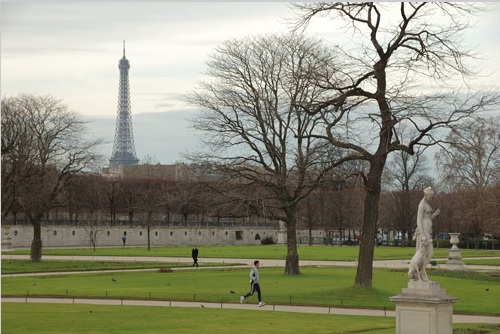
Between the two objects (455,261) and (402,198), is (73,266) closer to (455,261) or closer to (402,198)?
(455,261)

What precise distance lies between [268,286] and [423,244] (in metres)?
20.5

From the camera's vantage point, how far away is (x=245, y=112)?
5081cm

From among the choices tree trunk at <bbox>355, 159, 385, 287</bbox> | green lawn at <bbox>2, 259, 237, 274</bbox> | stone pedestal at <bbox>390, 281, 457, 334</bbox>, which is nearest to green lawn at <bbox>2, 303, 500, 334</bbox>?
stone pedestal at <bbox>390, 281, 457, 334</bbox>

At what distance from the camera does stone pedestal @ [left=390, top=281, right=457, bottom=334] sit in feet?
70.1

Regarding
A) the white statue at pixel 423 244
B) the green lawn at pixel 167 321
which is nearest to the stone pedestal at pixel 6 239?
the green lawn at pixel 167 321

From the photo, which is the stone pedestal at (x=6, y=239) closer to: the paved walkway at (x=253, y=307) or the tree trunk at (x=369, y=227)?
the paved walkway at (x=253, y=307)

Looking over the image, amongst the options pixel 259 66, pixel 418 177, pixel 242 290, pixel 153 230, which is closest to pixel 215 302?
pixel 242 290

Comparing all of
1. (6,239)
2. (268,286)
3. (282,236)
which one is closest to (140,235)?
(282,236)

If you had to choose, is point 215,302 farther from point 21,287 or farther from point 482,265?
point 482,265

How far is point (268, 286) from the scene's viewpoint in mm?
42281

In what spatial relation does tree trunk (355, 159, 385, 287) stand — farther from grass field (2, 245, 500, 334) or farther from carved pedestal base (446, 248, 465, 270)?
carved pedestal base (446, 248, 465, 270)

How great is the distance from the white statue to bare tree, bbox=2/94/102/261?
42041 millimetres

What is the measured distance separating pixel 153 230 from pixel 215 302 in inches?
3489

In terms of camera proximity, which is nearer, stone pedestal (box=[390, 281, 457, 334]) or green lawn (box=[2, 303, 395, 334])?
stone pedestal (box=[390, 281, 457, 334])
